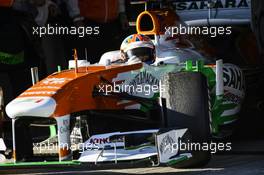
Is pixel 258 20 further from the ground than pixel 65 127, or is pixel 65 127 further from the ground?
pixel 258 20

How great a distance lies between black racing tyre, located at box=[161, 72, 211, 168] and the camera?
7.13 m

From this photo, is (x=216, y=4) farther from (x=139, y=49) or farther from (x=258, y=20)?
(x=139, y=49)

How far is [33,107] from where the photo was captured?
6.75 metres

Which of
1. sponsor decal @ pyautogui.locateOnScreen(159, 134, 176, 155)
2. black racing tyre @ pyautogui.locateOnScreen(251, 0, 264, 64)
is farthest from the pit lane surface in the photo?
black racing tyre @ pyautogui.locateOnScreen(251, 0, 264, 64)

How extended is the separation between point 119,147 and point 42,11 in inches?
154

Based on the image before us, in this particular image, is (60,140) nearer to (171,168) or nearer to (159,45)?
(171,168)

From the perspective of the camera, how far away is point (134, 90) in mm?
7594

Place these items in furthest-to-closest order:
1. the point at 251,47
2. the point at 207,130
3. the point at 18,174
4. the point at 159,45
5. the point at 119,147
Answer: the point at 251,47 → the point at 159,45 → the point at 18,174 → the point at 207,130 → the point at 119,147

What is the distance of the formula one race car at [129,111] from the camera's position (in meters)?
6.66

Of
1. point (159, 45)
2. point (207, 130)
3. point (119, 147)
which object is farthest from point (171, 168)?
point (159, 45)

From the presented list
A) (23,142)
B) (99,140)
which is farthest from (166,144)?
(23,142)

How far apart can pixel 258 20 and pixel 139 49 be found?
1.79 m

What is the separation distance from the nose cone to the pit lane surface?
984mm

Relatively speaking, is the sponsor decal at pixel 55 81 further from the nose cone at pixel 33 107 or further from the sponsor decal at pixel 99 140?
the sponsor decal at pixel 99 140
